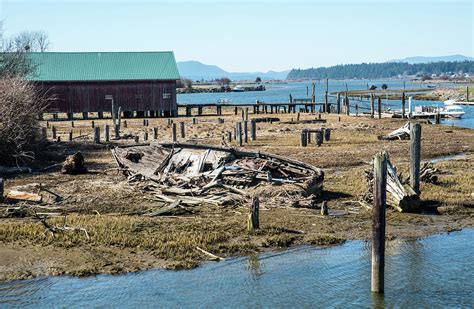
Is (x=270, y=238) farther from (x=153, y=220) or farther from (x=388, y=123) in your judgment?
(x=388, y=123)

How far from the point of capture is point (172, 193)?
21.1 metres

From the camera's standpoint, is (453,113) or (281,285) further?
(453,113)

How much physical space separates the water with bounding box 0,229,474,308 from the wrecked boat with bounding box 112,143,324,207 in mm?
4460

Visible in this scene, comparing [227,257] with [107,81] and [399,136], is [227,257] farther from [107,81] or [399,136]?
[107,81]

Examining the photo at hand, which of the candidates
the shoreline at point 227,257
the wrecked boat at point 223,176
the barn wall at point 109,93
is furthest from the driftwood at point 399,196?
the barn wall at point 109,93

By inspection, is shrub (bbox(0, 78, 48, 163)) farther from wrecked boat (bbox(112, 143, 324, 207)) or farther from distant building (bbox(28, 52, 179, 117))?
distant building (bbox(28, 52, 179, 117))

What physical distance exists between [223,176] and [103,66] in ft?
144

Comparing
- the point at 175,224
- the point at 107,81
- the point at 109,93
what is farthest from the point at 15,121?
the point at 107,81

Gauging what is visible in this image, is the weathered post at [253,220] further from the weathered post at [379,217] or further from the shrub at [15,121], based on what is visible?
the shrub at [15,121]

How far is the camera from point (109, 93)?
6088 centimetres

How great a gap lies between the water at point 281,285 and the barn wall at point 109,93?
47.5 metres

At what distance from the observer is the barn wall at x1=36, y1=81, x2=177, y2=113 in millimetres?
60219

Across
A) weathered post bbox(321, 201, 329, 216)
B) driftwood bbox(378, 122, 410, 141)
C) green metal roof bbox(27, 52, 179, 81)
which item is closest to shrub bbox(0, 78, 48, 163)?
weathered post bbox(321, 201, 329, 216)

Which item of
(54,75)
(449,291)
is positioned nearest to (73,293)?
(449,291)
